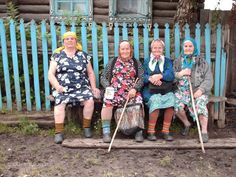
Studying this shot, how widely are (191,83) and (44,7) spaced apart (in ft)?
14.0

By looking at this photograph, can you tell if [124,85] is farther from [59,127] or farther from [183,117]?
[59,127]

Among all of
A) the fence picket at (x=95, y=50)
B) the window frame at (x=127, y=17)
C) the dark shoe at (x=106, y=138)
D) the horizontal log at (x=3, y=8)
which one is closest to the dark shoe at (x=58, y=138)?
the dark shoe at (x=106, y=138)

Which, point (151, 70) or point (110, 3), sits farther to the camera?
point (110, 3)

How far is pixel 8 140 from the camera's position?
200 inches

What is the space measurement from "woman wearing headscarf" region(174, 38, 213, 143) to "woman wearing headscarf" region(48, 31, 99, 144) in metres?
1.17

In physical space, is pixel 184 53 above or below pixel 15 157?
above

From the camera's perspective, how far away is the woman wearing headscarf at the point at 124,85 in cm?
497

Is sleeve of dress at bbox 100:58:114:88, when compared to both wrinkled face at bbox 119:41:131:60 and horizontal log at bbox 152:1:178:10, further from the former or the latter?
horizontal log at bbox 152:1:178:10

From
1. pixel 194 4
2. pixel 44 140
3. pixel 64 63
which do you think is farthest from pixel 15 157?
pixel 194 4

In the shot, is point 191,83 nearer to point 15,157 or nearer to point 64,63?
point 64,63

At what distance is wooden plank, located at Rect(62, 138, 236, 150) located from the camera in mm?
4789

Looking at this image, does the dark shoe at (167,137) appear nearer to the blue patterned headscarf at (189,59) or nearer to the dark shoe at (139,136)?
the dark shoe at (139,136)

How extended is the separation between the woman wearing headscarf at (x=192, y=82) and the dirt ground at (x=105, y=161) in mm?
545

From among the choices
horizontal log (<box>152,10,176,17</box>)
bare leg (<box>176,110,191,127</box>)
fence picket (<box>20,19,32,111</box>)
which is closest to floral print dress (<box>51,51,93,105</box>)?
fence picket (<box>20,19,32,111</box>)
